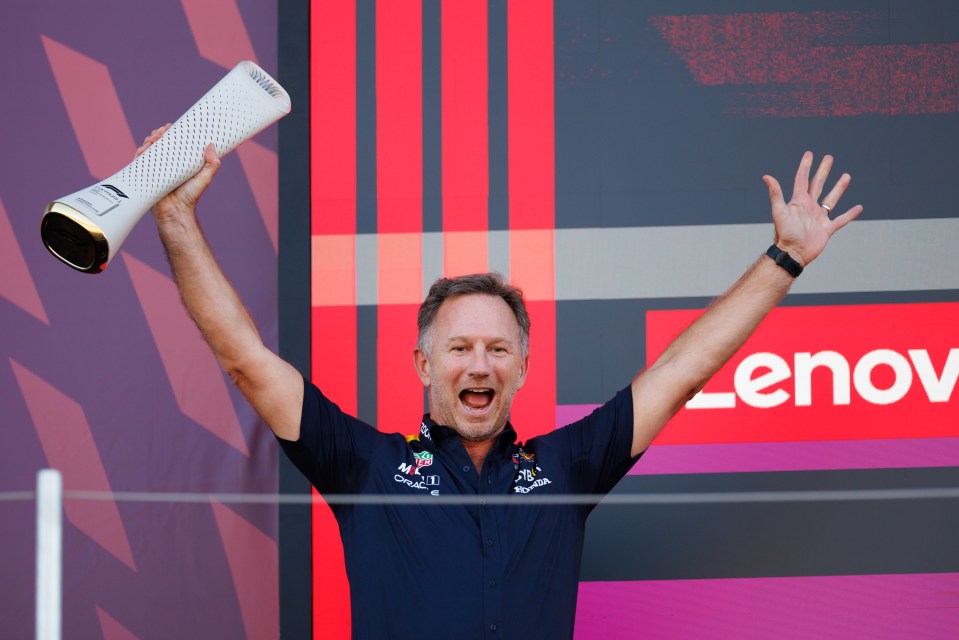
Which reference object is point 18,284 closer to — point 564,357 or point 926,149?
point 564,357

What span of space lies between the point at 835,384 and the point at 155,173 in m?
1.31

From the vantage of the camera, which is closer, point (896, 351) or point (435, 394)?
point (435, 394)

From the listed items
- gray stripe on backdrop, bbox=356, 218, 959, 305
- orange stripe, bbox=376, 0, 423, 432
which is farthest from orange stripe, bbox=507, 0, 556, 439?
orange stripe, bbox=376, 0, 423, 432

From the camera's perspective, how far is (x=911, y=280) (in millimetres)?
2023

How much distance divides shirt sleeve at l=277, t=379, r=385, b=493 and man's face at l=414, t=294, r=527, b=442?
0.41ft

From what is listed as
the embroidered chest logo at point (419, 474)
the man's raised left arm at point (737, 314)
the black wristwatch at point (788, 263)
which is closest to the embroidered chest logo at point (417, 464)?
the embroidered chest logo at point (419, 474)

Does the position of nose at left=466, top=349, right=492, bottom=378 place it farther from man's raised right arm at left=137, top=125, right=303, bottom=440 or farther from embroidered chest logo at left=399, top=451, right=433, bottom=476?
man's raised right arm at left=137, top=125, right=303, bottom=440

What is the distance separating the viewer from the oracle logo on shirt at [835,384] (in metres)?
2.01

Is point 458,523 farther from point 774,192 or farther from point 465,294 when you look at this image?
point 774,192

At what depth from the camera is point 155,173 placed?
1.39 meters

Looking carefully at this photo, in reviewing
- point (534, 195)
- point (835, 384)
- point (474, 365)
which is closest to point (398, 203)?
point (534, 195)

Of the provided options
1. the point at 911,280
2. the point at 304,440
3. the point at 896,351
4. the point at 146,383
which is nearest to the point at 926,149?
the point at 911,280

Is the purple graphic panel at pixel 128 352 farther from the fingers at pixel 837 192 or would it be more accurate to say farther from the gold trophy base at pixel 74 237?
the fingers at pixel 837 192

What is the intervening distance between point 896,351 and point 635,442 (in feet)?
2.36
